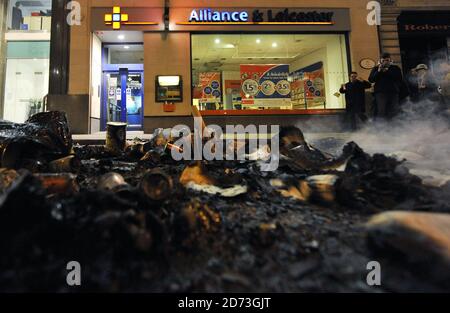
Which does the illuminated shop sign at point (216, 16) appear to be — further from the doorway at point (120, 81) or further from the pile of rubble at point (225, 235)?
the pile of rubble at point (225, 235)

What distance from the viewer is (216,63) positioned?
31.7ft

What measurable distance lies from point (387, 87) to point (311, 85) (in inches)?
158

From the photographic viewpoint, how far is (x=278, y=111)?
912 centimetres

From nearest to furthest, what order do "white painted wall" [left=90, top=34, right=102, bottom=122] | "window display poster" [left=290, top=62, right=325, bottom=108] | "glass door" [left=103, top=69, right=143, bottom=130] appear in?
"white painted wall" [left=90, top=34, right=102, bottom=122], "window display poster" [left=290, top=62, right=325, bottom=108], "glass door" [left=103, top=69, right=143, bottom=130]

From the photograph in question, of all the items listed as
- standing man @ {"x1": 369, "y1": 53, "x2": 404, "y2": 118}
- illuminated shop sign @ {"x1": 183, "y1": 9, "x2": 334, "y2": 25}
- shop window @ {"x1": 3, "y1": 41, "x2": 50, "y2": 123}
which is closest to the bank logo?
illuminated shop sign @ {"x1": 183, "y1": 9, "x2": 334, "y2": 25}

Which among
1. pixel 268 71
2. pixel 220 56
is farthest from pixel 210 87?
pixel 268 71

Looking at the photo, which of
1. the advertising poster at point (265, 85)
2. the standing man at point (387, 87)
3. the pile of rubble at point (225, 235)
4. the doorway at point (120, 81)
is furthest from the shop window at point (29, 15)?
the standing man at point (387, 87)

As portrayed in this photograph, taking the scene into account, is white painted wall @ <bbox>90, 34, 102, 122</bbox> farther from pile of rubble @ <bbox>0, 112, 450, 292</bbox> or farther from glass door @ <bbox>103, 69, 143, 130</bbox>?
pile of rubble @ <bbox>0, 112, 450, 292</bbox>

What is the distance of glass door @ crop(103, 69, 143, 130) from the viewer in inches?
400

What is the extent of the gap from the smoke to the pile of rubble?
985mm

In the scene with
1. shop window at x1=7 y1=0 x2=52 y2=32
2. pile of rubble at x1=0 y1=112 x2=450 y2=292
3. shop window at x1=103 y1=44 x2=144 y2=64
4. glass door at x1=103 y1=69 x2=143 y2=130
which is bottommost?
pile of rubble at x1=0 y1=112 x2=450 y2=292

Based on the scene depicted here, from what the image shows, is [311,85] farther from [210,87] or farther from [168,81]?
[168,81]
